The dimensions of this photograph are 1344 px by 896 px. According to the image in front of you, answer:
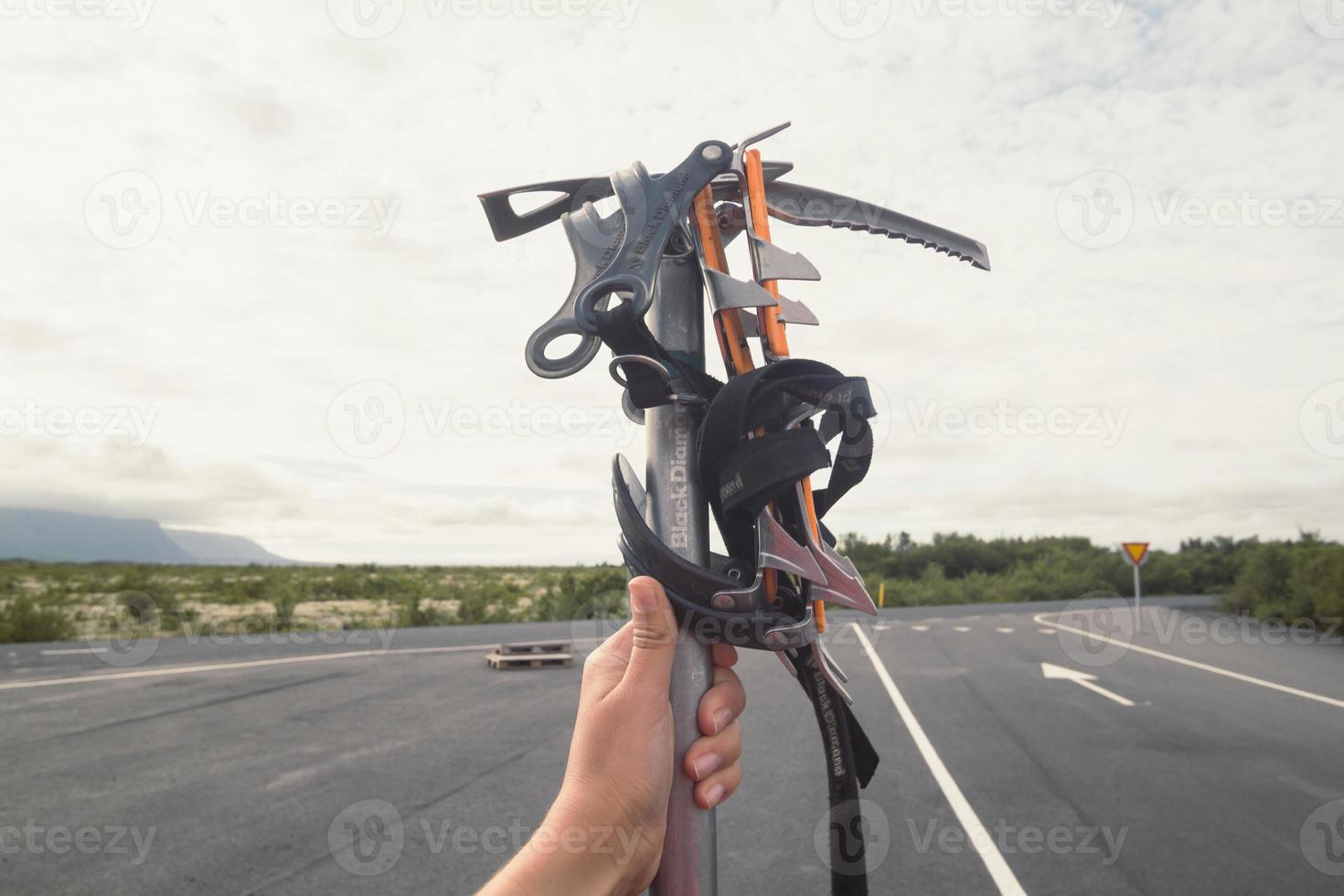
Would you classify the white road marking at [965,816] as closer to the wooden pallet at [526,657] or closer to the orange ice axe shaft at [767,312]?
the orange ice axe shaft at [767,312]

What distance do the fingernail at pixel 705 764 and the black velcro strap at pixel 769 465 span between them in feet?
1.39

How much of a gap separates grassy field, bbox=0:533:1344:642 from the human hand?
19.0 m

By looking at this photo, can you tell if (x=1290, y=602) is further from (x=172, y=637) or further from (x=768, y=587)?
(x=172, y=637)

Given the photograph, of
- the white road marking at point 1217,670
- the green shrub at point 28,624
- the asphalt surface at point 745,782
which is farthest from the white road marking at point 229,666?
the white road marking at point 1217,670

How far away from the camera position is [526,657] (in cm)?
1195

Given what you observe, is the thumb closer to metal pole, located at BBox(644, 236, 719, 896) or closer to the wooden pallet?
metal pole, located at BBox(644, 236, 719, 896)

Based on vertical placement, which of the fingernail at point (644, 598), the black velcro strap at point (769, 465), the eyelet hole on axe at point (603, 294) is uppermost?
the eyelet hole on axe at point (603, 294)

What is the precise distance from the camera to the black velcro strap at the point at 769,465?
1352 mm

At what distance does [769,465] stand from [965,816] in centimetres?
510

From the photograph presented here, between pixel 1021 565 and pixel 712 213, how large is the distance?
43112mm

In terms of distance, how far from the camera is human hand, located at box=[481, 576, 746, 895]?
136 centimetres

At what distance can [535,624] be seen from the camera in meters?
20.5

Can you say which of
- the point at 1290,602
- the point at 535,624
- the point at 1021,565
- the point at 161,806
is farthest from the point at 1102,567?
the point at 161,806

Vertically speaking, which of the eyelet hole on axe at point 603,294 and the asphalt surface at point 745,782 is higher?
the eyelet hole on axe at point 603,294
